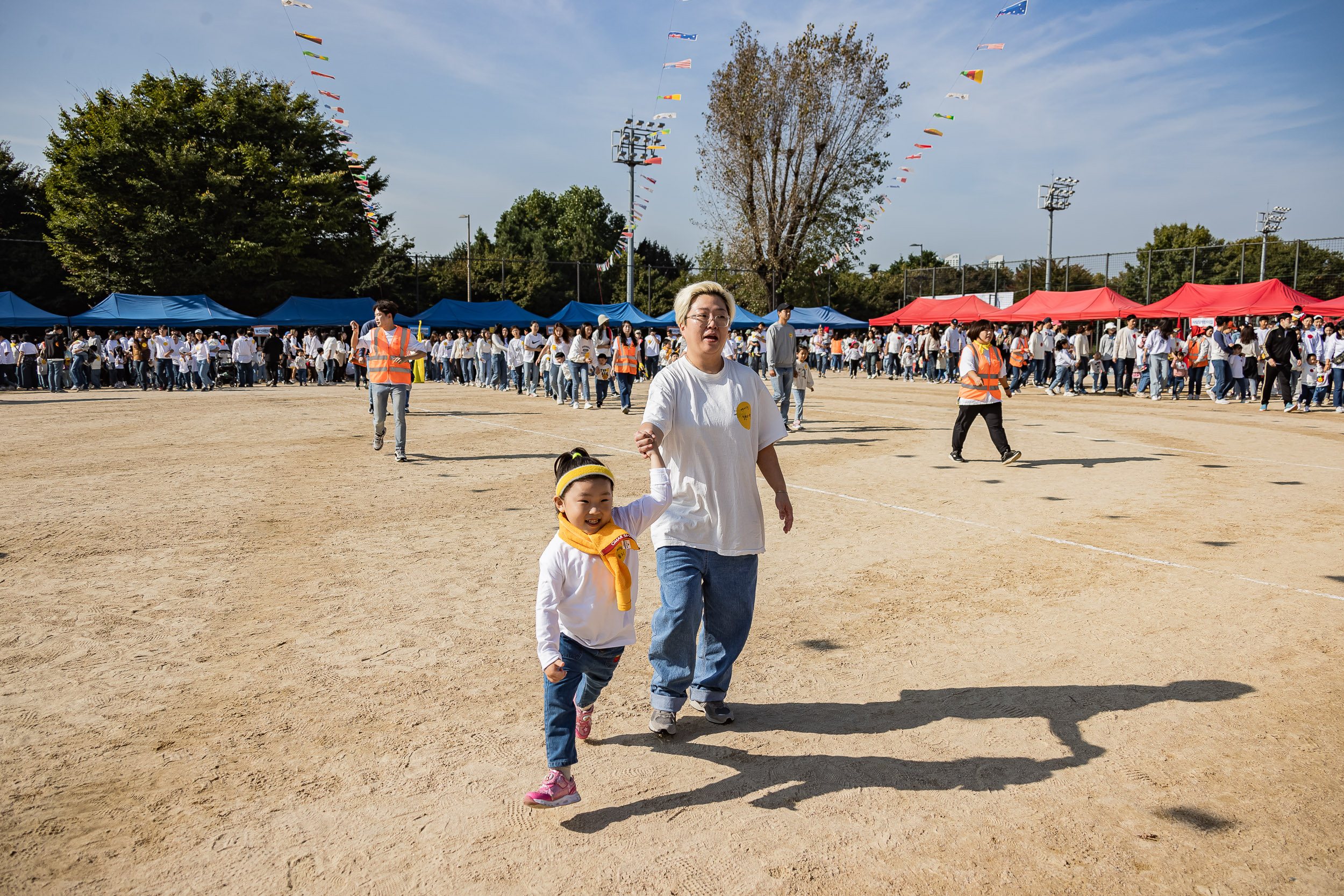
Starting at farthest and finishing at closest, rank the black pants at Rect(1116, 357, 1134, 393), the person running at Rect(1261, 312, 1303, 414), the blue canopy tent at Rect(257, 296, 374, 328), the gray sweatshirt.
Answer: the blue canopy tent at Rect(257, 296, 374, 328), the black pants at Rect(1116, 357, 1134, 393), the person running at Rect(1261, 312, 1303, 414), the gray sweatshirt

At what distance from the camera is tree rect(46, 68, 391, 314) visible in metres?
38.2

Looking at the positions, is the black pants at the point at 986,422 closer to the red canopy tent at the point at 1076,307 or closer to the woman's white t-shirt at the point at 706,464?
the woman's white t-shirt at the point at 706,464

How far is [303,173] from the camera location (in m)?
42.4

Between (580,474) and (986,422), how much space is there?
8506mm

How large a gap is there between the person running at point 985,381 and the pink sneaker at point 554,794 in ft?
27.3

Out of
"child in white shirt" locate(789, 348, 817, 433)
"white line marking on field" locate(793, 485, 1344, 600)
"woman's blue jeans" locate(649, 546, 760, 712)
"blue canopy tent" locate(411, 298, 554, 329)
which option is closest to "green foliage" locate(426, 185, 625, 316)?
"blue canopy tent" locate(411, 298, 554, 329)

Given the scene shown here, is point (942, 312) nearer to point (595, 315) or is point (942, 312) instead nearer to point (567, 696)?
point (595, 315)

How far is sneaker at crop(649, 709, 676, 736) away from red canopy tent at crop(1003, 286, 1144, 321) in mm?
29987

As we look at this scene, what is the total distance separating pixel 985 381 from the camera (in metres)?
10.2

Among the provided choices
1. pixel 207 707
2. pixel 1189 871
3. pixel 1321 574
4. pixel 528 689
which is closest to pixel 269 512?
pixel 207 707

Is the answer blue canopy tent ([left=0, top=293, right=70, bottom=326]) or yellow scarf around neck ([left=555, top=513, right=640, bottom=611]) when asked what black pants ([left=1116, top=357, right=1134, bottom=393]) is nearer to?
yellow scarf around neck ([left=555, top=513, right=640, bottom=611])

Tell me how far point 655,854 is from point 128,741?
2244mm

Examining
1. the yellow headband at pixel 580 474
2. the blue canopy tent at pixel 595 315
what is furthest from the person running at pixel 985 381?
the blue canopy tent at pixel 595 315

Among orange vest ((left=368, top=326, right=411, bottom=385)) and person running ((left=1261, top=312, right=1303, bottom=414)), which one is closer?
orange vest ((left=368, top=326, right=411, bottom=385))
